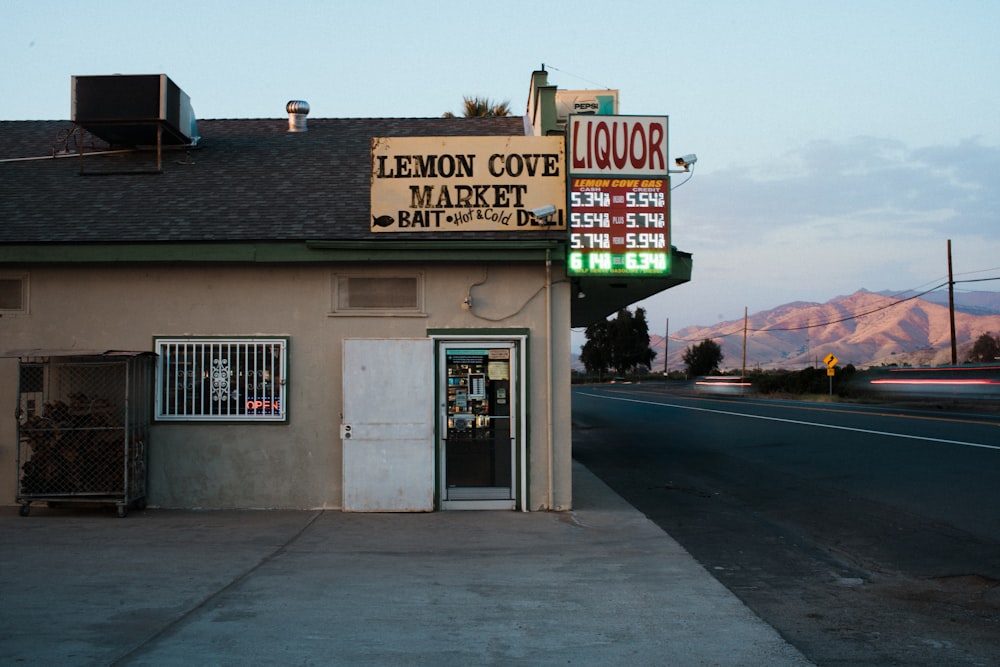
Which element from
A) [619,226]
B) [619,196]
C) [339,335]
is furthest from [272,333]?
[619,196]

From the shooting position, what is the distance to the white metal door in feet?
36.8

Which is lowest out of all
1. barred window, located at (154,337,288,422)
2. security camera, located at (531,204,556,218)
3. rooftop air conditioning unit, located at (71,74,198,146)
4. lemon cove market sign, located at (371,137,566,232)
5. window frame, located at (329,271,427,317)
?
barred window, located at (154,337,288,422)

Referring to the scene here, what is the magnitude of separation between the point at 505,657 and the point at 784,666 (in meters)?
1.72

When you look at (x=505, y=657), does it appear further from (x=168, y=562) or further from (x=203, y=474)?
(x=203, y=474)

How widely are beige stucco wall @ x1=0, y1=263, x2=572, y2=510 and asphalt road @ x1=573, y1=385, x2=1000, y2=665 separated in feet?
9.01

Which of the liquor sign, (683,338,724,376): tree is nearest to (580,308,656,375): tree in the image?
(683,338,724,376): tree

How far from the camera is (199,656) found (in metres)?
5.45

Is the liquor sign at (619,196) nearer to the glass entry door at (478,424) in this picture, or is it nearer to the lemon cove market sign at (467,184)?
the lemon cove market sign at (467,184)

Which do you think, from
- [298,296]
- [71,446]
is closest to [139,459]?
[71,446]

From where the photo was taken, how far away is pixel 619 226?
11.5 m

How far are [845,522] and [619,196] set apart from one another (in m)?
5.06

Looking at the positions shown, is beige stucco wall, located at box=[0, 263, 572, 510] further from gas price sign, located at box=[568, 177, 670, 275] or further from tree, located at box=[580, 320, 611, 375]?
tree, located at box=[580, 320, 611, 375]

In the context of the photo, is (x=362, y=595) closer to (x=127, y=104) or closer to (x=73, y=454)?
(x=73, y=454)

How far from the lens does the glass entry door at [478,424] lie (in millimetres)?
11516
